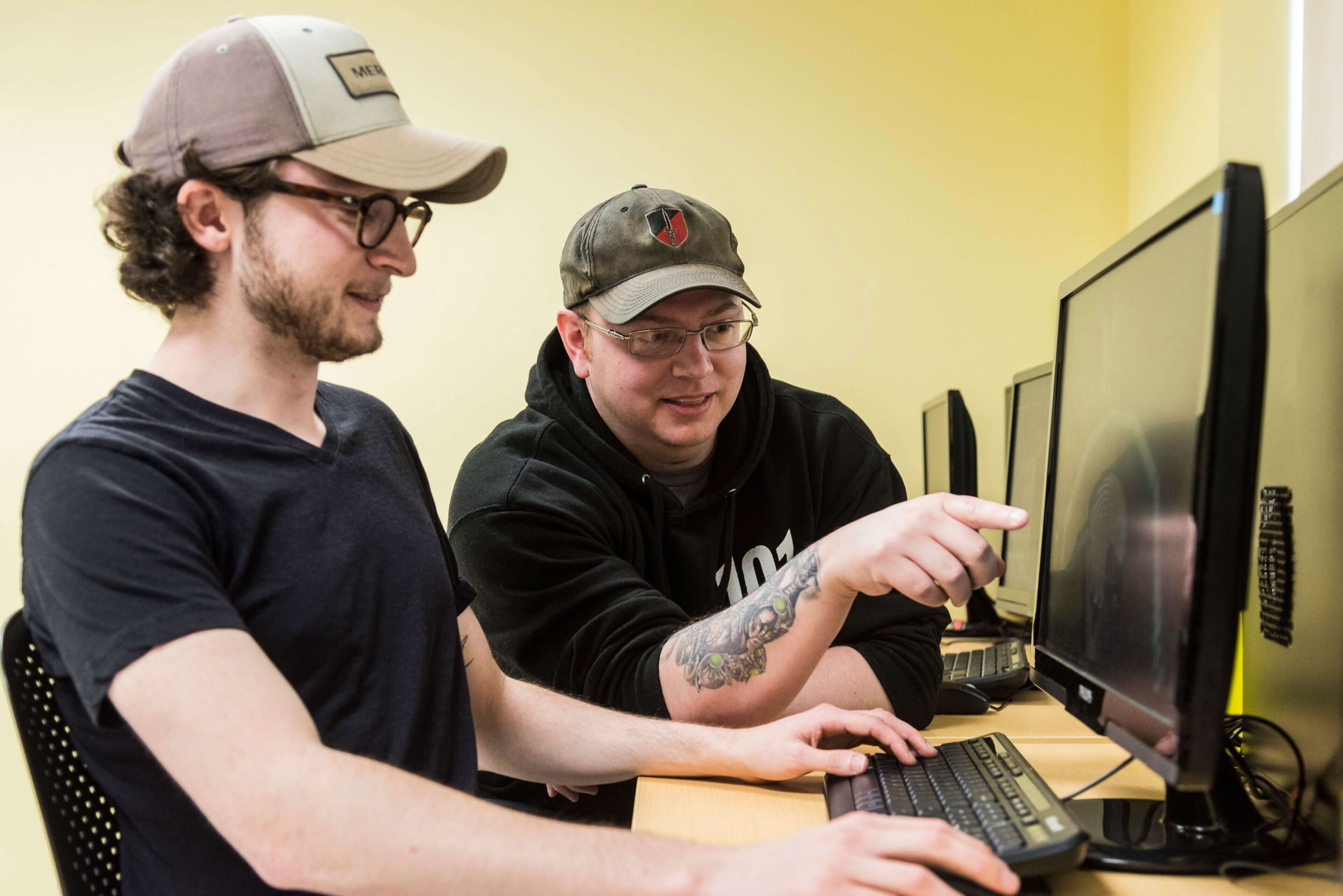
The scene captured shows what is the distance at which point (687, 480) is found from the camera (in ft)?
5.39

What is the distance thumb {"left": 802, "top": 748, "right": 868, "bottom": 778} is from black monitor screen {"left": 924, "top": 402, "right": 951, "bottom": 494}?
3.96 ft

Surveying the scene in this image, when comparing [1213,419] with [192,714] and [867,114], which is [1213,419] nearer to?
[192,714]

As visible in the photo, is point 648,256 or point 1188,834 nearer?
point 1188,834

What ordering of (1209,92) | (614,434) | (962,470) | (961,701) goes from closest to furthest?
1. (961,701)
2. (614,434)
3. (1209,92)
4. (962,470)

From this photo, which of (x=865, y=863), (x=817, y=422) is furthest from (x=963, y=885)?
(x=817, y=422)

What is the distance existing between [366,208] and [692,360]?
2.24 ft

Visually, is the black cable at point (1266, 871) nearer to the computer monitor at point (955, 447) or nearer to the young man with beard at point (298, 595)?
the young man with beard at point (298, 595)

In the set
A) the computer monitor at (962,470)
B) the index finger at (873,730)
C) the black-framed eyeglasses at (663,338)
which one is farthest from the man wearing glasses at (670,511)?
the computer monitor at (962,470)

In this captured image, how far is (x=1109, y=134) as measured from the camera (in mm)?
2438

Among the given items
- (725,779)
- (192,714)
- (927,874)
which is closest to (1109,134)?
(725,779)

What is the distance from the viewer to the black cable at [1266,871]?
71 cm

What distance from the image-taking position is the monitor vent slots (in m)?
0.87

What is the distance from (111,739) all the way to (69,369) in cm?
211

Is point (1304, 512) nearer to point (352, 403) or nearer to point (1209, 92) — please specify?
point (352, 403)
